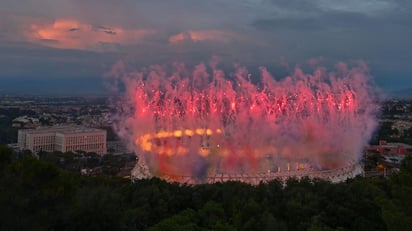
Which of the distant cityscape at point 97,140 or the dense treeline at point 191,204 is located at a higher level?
the dense treeline at point 191,204

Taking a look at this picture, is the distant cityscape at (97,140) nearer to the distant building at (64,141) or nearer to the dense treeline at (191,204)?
the distant building at (64,141)

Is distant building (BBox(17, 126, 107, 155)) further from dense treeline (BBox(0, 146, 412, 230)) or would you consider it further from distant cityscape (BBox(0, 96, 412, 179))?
dense treeline (BBox(0, 146, 412, 230))

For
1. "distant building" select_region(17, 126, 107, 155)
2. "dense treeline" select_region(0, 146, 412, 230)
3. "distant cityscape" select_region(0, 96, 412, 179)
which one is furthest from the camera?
"distant building" select_region(17, 126, 107, 155)

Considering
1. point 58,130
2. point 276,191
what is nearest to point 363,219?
point 276,191

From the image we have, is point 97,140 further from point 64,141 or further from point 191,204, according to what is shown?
point 191,204

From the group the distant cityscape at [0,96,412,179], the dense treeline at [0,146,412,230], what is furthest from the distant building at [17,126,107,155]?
the dense treeline at [0,146,412,230]

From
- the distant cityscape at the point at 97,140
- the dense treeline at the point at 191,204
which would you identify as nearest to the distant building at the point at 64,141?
the distant cityscape at the point at 97,140
